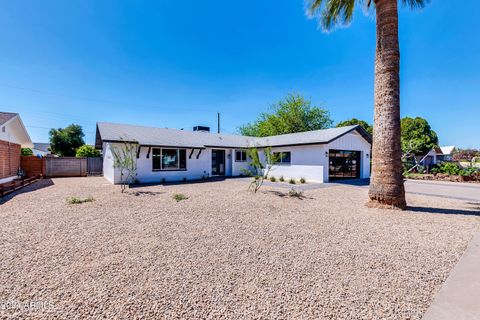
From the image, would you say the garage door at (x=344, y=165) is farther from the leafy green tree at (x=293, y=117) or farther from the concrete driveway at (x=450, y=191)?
the leafy green tree at (x=293, y=117)

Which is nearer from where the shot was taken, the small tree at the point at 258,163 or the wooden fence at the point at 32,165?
the small tree at the point at 258,163

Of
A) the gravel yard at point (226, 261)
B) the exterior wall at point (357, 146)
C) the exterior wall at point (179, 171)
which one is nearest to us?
the gravel yard at point (226, 261)

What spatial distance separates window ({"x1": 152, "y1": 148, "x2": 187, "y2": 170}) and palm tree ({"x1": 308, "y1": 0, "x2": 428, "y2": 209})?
40.7ft

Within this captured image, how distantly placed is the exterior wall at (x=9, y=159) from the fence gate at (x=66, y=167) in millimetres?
2061

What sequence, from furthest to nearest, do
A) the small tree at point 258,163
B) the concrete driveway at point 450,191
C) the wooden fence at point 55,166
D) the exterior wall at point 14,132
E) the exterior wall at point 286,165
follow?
1. the wooden fence at point 55,166
2. the exterior wall at point 286,165
3. the exterior wall at point 14,132
4. the small tree at point 258,163
5. the concrete driveway at point 450,191

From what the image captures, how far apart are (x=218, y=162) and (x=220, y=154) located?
0.75 m

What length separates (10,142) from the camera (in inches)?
539

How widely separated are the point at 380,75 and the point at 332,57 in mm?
9893

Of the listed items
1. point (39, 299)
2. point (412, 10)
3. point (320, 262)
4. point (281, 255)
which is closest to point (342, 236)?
point (320, 262)

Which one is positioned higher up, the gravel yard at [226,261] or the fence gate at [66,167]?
the fence gate at [66,167]

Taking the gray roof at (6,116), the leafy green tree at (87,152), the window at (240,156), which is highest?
the gray roof at (6,116)

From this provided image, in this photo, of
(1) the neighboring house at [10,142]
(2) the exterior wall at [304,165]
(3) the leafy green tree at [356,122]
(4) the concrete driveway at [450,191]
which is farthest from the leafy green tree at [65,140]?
(3) the leafy green tree at [356,122]

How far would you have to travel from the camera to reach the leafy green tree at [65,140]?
94.7 feet

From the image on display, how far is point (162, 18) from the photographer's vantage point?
11797mm
